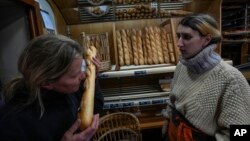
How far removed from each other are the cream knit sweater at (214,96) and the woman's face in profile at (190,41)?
0.15 feet

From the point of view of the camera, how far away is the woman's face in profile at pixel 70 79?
83 cm

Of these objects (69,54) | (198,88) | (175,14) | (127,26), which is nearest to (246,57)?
(175,14)

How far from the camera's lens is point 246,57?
2621 mm

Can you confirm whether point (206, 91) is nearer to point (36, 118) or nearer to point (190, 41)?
point (190, 41)

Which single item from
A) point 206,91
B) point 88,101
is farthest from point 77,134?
point 206,91

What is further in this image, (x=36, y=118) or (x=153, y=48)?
(x=153, y=48)

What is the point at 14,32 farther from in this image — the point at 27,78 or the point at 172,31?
the point at 172,31

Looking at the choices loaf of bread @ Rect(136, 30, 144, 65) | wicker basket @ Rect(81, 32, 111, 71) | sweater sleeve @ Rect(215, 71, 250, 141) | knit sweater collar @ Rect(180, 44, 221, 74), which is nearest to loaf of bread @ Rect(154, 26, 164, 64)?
loaf of bread @ Rect(136, 30, 144, 65)

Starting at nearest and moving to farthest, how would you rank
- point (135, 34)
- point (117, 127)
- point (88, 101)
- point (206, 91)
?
point (88, 101) → point (206, 91) → point (117, 127) → point (135, 34)

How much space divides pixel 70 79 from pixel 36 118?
184mm

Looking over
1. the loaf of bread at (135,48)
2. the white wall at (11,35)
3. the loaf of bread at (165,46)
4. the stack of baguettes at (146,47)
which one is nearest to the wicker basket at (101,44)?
the stack of baguettes at (146,47)

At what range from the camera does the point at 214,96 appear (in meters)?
1.23

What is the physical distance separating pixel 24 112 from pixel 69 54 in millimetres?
260

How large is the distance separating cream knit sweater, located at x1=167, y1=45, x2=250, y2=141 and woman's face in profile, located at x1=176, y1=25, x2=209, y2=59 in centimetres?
5
